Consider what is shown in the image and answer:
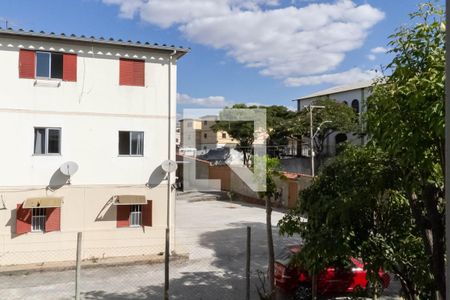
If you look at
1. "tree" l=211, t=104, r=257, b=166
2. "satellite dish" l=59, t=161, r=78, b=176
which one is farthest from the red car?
"tree" l=211, t=104, r=257, b=166

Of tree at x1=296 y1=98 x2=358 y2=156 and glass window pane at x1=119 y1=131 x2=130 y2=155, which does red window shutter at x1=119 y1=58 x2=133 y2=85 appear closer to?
glass window pane at x1=119 y1=131 x2=130 y2=155

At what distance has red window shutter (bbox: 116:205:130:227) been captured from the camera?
45.9ft

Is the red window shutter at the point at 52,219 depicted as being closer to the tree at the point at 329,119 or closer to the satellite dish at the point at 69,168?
the satellite dish at the point at 69,168

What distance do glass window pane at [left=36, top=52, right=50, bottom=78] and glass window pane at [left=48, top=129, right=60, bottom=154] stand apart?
5.97ft

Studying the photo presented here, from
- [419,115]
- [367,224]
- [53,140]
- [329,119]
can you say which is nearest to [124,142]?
[53,140]

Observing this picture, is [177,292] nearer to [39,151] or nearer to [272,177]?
[272,177]

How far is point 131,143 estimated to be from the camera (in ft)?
46.5

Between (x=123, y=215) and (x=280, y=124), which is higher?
(x=280, y=124)

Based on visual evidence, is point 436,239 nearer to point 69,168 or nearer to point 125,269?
point 125,269

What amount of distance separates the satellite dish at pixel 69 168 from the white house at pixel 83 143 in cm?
21

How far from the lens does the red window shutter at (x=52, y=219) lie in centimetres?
1316

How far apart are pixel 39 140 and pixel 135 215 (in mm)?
4028

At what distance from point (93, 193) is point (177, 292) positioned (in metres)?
5.17

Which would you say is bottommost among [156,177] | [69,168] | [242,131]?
[156,177]
